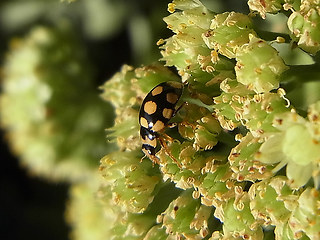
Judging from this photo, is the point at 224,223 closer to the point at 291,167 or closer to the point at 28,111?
the point at 291,167

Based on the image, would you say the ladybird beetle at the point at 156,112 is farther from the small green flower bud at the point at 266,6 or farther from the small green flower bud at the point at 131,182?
the small green flower bud at the point at 266,6

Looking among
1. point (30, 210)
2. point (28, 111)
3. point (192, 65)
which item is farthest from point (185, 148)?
point (30, 210)

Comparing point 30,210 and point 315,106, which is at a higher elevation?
point 315,106

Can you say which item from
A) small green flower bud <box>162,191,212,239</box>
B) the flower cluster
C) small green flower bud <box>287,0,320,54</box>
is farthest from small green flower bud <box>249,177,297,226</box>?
small green flower bud <box>287,0,320,54</box>

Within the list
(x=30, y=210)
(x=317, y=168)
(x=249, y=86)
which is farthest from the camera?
(x=30, y=210)

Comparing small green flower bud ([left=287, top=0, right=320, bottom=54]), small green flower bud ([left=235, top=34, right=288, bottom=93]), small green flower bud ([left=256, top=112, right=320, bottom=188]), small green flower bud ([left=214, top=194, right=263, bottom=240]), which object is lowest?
small green flower bud ([left=214, top=194, right=263, bottom=240])

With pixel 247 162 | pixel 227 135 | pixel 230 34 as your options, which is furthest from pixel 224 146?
pixel 230 34

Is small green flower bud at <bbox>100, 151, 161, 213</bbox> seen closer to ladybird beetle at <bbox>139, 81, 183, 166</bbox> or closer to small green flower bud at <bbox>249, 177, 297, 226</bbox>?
ladybird beetle at <bbox>139, 81, 183, 166</bbox>
